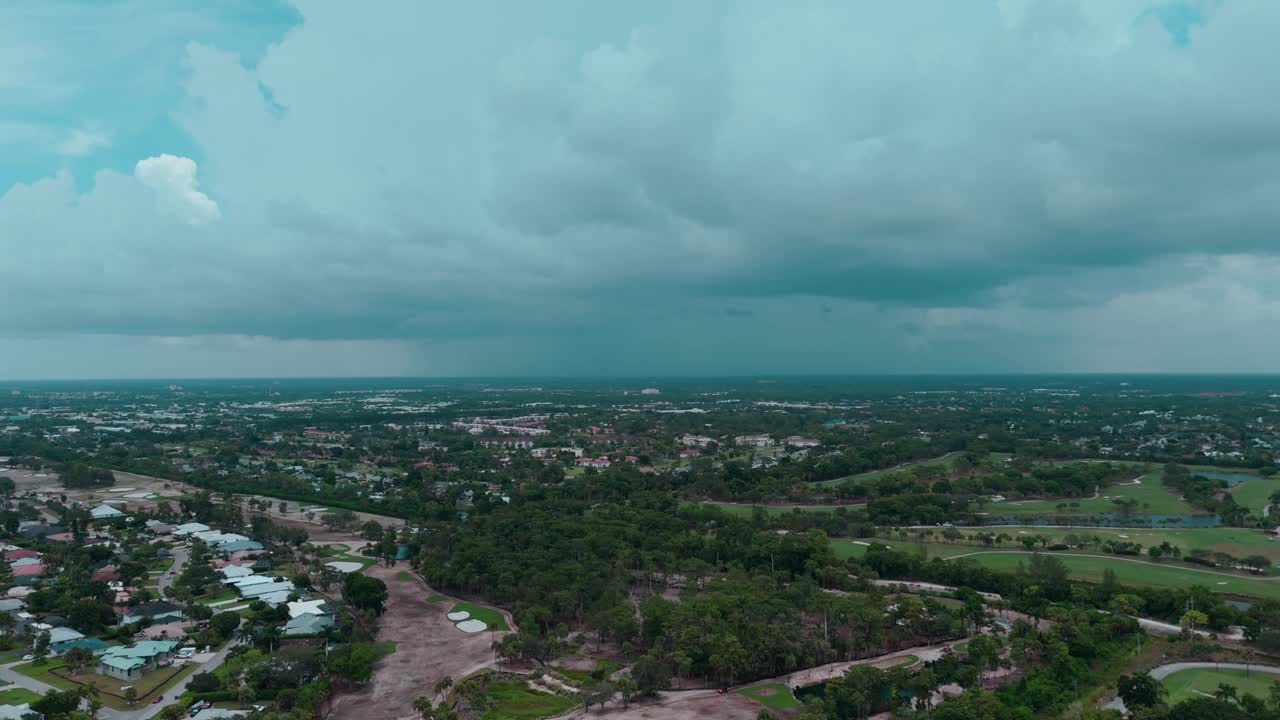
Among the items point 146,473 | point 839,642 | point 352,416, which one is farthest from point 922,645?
point 352,416

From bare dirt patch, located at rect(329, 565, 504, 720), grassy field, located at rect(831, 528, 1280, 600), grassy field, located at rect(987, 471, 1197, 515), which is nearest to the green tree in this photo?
grassy field, located at rect(831, 528, 1280, 600)

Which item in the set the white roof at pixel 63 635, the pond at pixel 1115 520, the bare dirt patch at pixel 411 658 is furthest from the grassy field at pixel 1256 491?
the white roof at pixel 63 635

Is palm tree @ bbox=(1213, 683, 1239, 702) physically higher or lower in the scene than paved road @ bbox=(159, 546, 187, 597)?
higher

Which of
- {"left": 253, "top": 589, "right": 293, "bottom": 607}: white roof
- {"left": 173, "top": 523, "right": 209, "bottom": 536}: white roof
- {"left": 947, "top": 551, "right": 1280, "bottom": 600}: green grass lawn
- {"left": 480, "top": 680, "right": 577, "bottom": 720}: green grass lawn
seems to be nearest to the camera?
{"left": 480, "top": 680, "right": 577, "bottom": 720}: green grass lawn

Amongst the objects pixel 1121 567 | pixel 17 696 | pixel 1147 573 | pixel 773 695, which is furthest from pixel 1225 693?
pixel 17 696

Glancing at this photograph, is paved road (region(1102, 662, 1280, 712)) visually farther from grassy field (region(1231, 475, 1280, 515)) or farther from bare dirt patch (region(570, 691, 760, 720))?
grassy field (region(1231, 475, 1280, 515))
